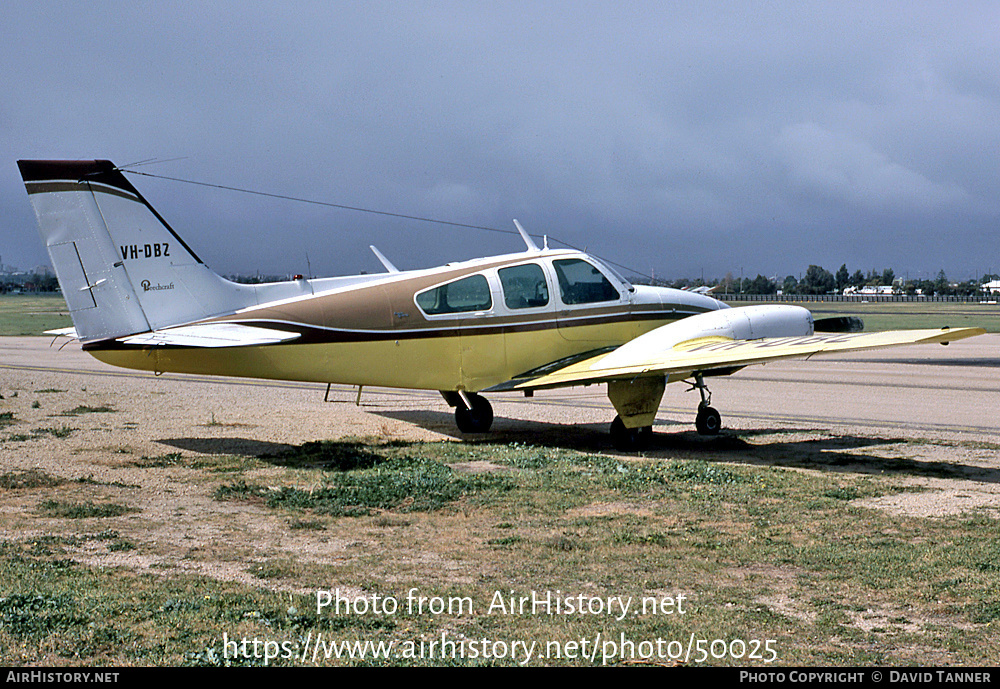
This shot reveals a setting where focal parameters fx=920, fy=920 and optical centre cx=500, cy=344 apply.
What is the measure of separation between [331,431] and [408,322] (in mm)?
3237

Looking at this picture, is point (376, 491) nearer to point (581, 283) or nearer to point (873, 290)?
point (581, 283)

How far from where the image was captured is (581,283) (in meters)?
16.0

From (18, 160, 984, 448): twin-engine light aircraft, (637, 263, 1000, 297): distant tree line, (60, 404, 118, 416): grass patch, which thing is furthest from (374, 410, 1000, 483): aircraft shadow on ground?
(637, 263, 1000, 297): distant tree line

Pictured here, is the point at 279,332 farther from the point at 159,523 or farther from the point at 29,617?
the point at 29,617

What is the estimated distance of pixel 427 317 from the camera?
48.8ft

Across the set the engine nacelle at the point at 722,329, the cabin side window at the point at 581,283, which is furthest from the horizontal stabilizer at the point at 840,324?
the cabin side window at the point at 581,283

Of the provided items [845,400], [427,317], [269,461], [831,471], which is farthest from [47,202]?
[845,400]

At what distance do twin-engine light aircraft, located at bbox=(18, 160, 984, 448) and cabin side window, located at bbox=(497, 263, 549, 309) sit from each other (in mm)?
21

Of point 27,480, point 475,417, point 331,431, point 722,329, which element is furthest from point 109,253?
point 722,329

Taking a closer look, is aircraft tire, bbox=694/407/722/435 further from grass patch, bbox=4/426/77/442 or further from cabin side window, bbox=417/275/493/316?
grass patch, bbox=4/426/77/442

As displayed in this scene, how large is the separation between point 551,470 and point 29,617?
7.43m

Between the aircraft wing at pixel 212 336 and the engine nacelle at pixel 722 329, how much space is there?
5.17m

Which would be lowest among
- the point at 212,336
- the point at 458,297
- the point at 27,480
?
the point at 27,480

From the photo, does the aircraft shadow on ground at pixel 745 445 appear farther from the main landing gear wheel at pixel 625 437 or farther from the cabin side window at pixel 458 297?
the cabin side window at pixel 458 297
